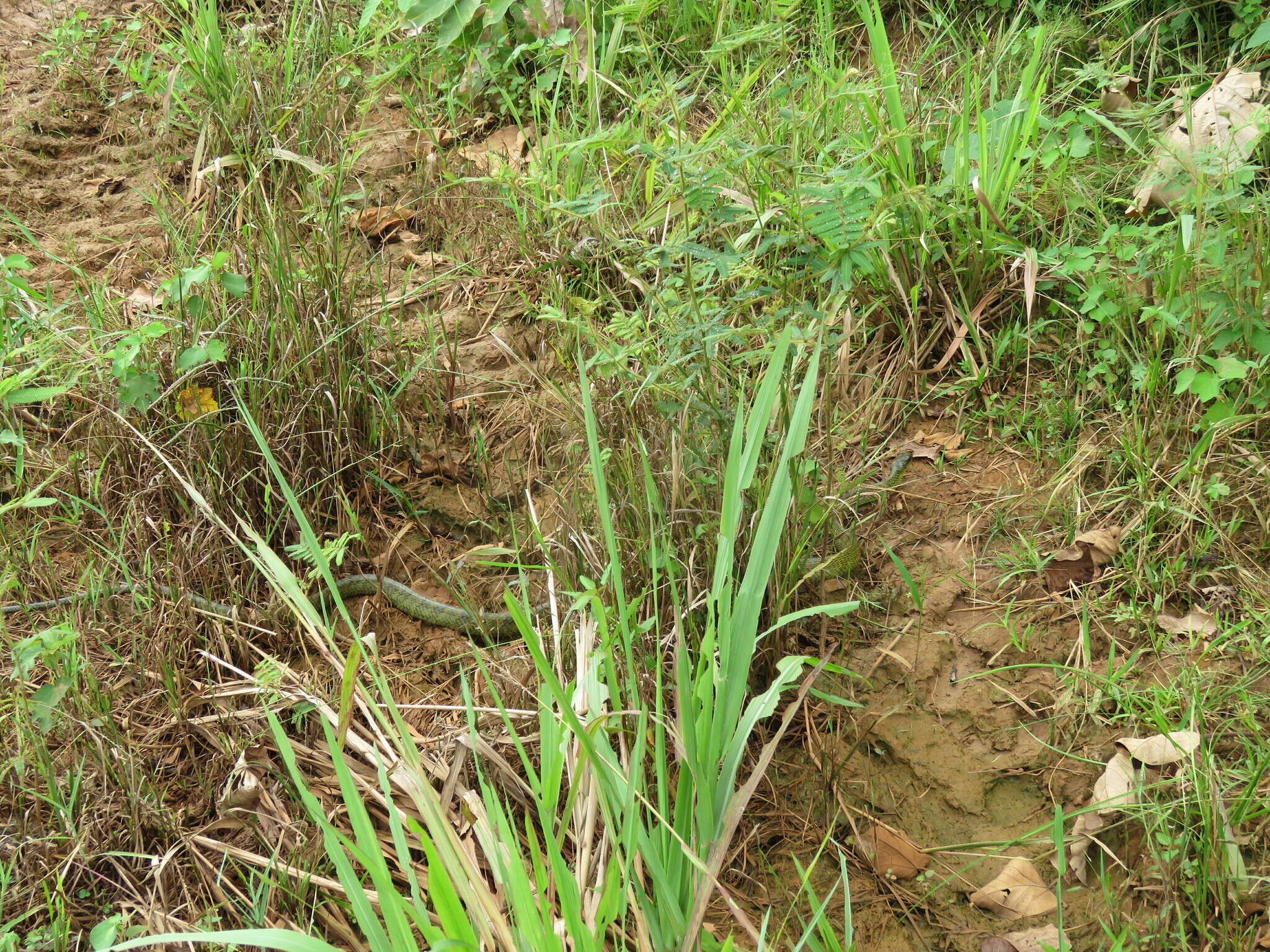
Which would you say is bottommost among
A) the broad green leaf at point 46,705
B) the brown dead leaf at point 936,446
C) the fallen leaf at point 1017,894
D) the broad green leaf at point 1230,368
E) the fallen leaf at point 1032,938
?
the fallen leaf at point 1032,938

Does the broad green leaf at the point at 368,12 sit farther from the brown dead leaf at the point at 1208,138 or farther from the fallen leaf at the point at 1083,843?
the fallen leaf at the point at 1083,843

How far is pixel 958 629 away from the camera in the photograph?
2594 mm

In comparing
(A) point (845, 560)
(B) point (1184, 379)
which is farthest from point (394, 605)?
(B) point (1184, 379)

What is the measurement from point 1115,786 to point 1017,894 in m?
0.32

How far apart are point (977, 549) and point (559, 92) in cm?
241

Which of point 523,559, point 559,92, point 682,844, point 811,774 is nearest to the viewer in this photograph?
point 682,844

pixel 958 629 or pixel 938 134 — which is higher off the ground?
→ pixel 938 134

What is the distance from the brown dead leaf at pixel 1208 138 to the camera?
112 inches

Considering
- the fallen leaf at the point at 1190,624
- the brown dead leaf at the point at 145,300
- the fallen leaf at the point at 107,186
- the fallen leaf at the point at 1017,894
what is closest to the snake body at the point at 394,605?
the brown dead leaf at the point at 145,300

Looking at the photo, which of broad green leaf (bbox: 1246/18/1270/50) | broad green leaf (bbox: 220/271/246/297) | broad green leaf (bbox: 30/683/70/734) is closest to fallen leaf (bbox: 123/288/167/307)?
broad green leaf (bbox: 220/271/246/297)

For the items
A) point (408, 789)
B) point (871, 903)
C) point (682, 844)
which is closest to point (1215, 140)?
point (871, 903)

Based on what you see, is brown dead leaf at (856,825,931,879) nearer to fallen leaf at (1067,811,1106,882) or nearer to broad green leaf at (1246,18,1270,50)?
fallen leaf at (1067,811,1106,882)

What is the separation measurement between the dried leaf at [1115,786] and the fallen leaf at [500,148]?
2.96 meters

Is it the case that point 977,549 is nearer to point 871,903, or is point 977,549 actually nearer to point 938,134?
point 871,903
